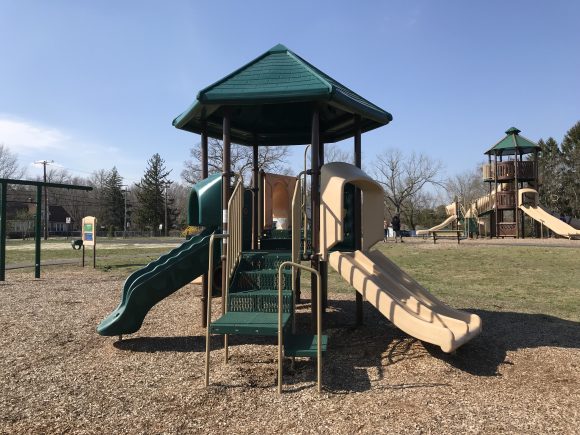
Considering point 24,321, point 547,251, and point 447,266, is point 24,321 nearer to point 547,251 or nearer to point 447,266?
point 447,266

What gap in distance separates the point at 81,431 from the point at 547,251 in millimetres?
20734

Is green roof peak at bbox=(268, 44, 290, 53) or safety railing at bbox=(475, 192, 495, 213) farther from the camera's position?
safety railing at bbox=(475, 192, 495, 213)

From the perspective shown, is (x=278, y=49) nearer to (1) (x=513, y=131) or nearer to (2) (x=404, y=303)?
(2) (x=404, y=303)

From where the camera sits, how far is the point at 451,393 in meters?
4.02

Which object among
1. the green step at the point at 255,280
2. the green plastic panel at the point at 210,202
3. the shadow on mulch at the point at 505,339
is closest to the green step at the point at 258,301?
the green step at the point at 255,280

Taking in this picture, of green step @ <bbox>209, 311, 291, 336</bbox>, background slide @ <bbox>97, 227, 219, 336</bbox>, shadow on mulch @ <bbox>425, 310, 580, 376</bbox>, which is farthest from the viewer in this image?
background slide @ <bbox>97, 227, 219, 336</bbox>

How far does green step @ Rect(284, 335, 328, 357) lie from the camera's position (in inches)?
163

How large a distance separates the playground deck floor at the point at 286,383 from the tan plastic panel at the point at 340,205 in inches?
56.2

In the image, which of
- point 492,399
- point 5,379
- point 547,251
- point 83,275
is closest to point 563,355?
point 492,399

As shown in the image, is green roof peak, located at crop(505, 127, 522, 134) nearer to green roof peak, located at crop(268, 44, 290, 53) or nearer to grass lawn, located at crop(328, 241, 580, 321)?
grass lawn, located at crop(328, 241, 580, 321)

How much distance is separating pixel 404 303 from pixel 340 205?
152 centimetres

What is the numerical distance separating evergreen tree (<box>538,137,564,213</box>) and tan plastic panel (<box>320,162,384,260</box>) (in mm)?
49101

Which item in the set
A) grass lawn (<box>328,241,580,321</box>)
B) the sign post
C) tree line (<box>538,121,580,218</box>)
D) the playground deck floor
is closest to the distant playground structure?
grass lawn (<box>328,241,580,321</box>)

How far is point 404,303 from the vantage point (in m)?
5.61
